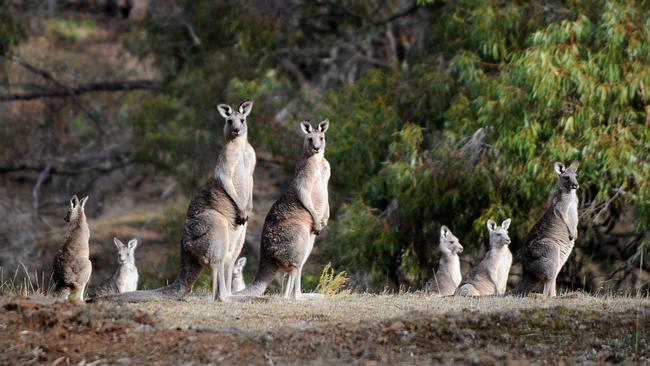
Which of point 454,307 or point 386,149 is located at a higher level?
point 386,149

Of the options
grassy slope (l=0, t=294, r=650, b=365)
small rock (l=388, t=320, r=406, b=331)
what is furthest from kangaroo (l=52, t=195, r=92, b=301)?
small rock (l=388, t=320, r=406, b=331)

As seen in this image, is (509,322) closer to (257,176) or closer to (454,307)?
(454,307)

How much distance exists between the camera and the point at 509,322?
9.76 meters

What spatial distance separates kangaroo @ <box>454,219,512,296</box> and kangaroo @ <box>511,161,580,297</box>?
2.93ft

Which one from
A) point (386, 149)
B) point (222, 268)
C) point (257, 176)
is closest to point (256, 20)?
point (386, 149)

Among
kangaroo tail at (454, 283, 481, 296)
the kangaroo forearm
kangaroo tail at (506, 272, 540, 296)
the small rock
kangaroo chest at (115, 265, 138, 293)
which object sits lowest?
kangaroo chest at (115, 265, 138, 293)

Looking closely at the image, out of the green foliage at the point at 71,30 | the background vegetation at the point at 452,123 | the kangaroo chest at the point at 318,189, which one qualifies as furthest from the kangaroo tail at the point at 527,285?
the green foliage at the point at 71,30

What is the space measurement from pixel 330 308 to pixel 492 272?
173 inches

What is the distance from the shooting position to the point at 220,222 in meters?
11.4

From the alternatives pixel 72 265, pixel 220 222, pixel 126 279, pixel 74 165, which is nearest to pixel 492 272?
pixel 220 222

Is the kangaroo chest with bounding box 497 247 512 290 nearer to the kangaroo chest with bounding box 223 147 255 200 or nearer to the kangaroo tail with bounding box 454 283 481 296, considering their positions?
the kangaroo tail with bounding box 454 283 481 296

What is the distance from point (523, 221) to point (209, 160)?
327 inches

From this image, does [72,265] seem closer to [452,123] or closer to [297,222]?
[297,222]

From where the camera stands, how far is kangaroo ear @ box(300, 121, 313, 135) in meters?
12.4
